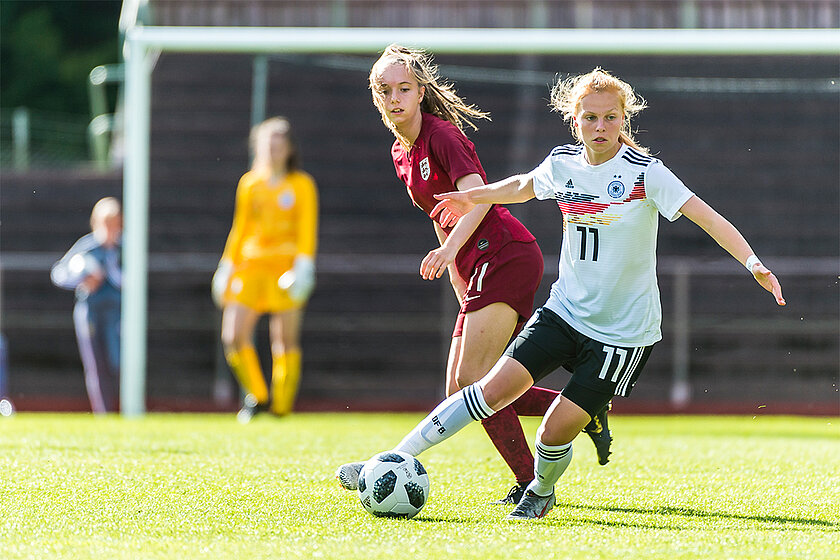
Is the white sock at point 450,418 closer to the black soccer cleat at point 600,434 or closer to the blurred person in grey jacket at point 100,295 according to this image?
the black soccer cleat at point 600,434

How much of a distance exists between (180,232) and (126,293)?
199 inches

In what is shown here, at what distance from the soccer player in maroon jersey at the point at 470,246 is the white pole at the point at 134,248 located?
4924mm

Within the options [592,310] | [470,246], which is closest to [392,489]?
[592,310]

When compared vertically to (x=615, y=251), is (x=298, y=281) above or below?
below

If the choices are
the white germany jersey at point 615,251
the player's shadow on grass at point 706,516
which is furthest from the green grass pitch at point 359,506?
the white germany jersey at point 615,251

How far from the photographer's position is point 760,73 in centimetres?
1338

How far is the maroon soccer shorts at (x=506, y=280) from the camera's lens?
4.20m

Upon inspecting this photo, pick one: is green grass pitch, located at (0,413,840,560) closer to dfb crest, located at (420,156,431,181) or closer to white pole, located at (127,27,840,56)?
dfb crest, located at (420,156,431,181)

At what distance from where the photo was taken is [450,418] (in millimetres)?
3857

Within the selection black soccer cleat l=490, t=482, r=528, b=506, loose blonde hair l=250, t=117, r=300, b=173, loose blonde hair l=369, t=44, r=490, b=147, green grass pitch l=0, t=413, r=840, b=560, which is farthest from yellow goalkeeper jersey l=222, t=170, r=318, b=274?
black soccer cleat l=490, t=482, r=528, b=506

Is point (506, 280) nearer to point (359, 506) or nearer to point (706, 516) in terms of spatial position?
point (359, 506)

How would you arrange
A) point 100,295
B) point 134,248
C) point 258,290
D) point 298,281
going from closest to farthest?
point 298,281 < point 258,290 < point 134,248 < point 100,295

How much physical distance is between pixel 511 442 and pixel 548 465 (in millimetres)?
361

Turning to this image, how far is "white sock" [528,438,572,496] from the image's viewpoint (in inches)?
151
